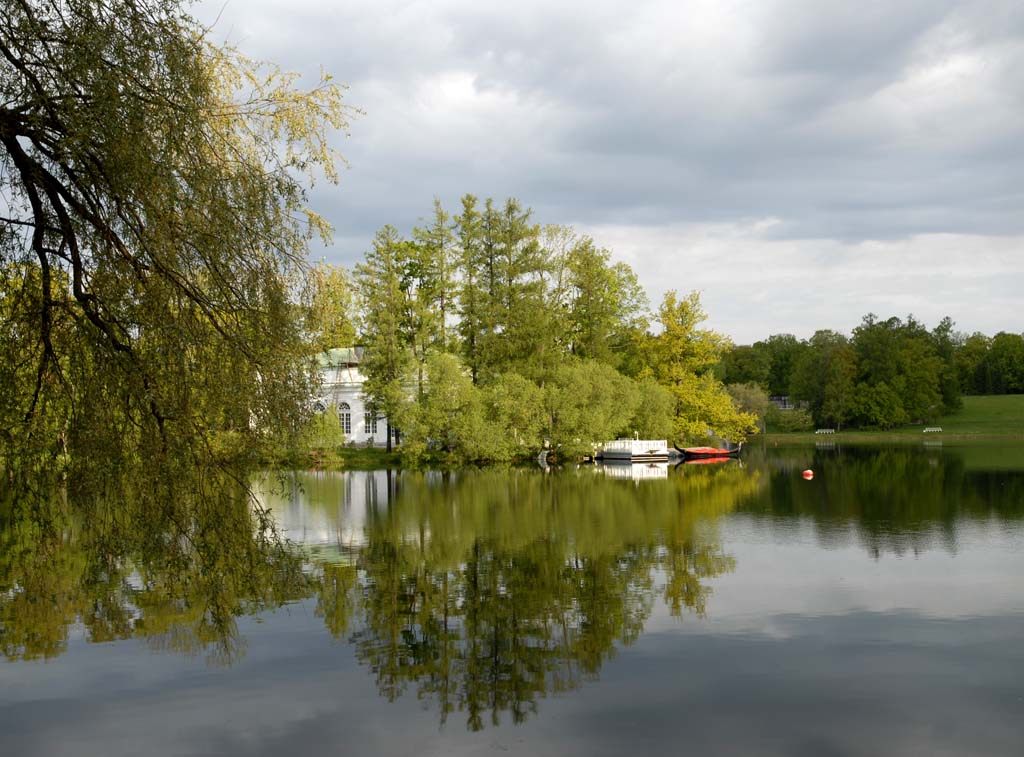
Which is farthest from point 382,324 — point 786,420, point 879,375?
point 879,375

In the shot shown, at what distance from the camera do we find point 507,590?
1319cm

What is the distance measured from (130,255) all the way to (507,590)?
25.6 feet

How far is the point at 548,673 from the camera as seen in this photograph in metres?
9.27

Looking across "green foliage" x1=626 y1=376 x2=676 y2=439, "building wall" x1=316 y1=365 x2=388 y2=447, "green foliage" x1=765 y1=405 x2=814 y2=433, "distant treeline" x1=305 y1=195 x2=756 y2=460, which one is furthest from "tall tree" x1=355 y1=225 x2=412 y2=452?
"green foliage" x1=765 y1=405 x2=814 y2=433

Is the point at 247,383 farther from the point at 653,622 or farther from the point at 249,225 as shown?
the point at 653,622

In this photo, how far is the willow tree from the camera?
691 cm

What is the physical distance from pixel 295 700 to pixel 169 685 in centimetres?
144

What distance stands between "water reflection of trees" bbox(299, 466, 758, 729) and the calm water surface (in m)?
0.05

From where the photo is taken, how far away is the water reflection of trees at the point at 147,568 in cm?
731

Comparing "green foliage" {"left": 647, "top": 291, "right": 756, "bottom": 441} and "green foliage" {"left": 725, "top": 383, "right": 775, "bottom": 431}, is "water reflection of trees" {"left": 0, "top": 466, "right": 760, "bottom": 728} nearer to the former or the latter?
"green foliage" {"left": 647, "top": 291, "right": 756, "bottom": 441}

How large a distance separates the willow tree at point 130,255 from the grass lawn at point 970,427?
79.0 m

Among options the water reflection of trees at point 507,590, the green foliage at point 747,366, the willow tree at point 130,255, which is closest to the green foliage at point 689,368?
the water reflection of trees at point 507,590

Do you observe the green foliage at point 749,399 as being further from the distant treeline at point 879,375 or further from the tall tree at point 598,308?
the tall tree at point 598,308

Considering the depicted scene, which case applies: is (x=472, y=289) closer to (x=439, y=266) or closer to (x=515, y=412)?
(x=439, y=266)
